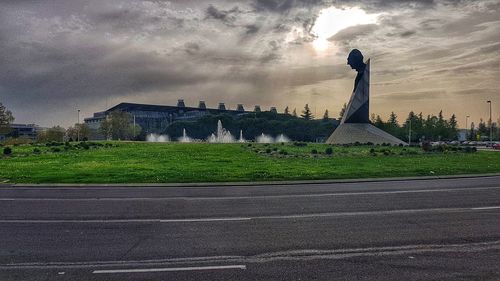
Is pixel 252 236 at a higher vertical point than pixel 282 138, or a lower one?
lower

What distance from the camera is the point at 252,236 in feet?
30.6

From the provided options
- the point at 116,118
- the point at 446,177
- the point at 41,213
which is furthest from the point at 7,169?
the point at 116,118

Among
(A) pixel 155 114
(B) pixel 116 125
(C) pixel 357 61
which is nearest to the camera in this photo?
(C) pixel 357 61

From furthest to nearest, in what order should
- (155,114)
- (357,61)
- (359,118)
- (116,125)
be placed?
(155,114)
(116,125)
(357,61)
(359,118)

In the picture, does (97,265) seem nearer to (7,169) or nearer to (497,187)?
(497,187)

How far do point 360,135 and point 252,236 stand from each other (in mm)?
50421

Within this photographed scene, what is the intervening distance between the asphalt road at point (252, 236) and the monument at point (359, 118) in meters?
41.5

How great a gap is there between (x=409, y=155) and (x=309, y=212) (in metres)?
27.5

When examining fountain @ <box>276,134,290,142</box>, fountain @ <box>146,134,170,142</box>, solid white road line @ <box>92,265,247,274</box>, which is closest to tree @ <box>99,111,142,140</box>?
fountain @ <box>146,134,170,142</box>

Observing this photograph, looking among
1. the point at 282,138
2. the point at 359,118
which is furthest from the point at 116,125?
the point at 359,118

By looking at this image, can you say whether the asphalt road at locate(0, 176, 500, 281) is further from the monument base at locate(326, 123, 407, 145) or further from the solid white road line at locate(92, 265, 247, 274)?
the monument base at locate(326, 123, 407, 145)

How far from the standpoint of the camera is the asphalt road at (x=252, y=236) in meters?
6.97

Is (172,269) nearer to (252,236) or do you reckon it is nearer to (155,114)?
(252,236)

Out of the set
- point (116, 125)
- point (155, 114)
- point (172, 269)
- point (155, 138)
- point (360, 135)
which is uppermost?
point (155, 114)
